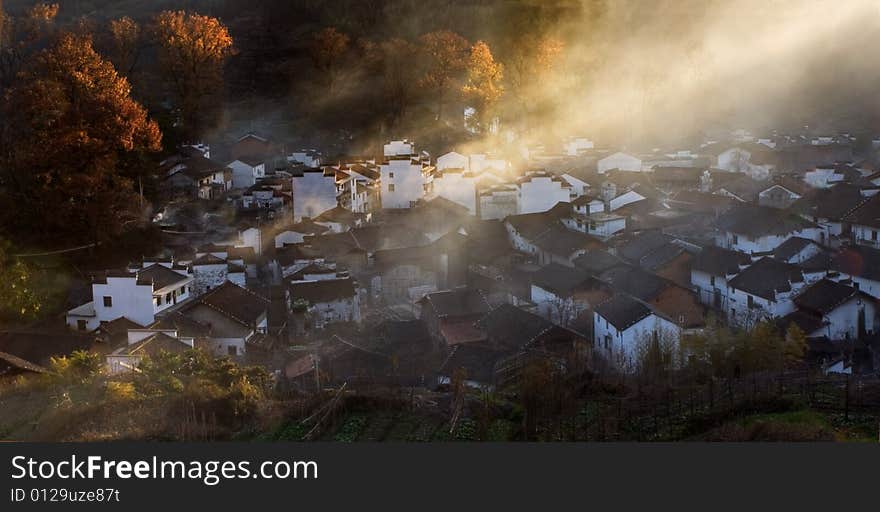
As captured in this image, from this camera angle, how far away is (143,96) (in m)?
13.3

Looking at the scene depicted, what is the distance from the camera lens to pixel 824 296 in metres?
7.61

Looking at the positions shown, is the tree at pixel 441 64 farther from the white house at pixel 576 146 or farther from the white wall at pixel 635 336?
the white wall at pixel 635 336

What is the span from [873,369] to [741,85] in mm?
14248

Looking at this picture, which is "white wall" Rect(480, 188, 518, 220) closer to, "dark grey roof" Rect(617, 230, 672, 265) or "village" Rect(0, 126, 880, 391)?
"village" Rect(0, 126, 880, 391)

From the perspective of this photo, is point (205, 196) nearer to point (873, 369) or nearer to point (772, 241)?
point (772, 241)

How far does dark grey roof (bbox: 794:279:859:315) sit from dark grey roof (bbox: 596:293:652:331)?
57.5 inches

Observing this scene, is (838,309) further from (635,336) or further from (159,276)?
(159,276)

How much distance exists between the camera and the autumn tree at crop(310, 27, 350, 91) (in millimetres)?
15609

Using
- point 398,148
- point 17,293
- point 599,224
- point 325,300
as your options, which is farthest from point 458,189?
point 17,293

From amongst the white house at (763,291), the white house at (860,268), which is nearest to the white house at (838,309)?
the white house at (763,291)

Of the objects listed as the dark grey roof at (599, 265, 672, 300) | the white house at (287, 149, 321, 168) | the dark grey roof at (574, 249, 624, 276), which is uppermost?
the white house at (287, 149, 321, 168)

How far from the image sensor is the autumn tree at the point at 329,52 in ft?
51.2

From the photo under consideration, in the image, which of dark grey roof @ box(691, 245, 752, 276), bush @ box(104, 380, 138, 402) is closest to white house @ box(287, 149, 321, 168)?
dark grey roof @ box(691, 245, 752, 276)

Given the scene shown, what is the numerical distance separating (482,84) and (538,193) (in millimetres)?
4054
